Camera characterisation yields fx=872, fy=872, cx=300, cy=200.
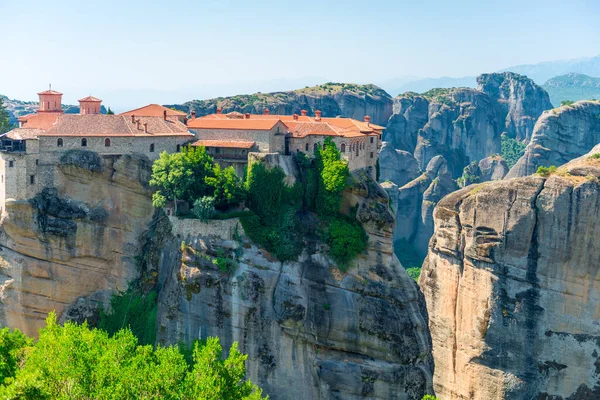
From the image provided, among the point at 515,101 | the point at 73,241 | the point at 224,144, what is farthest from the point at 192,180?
the point at 515,101

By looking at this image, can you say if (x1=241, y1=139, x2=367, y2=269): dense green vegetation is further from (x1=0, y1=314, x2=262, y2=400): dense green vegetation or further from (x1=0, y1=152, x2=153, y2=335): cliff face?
(x1=0, y1=314, x2=262, y2=400): dense green vegetation

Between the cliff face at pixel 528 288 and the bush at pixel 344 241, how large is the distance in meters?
8.50

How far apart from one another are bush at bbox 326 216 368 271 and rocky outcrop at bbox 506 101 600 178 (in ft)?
196

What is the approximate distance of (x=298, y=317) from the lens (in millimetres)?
47719

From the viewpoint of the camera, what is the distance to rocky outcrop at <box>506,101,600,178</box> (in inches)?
4171

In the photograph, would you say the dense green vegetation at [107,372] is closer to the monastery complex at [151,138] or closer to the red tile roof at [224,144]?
the monastery complex at [151,138]

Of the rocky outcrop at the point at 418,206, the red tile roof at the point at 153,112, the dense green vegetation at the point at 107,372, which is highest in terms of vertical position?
the red tile roof at the point at 153,112

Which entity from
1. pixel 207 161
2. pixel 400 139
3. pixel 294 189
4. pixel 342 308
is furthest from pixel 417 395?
pixel 400 139

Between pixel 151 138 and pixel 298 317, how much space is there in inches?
524

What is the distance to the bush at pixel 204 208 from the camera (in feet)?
156

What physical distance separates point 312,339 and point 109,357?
1738 centimetres

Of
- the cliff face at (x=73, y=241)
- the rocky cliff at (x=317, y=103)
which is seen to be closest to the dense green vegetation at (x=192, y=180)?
the cliff face at (x=73, y=241)

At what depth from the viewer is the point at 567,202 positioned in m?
50.9

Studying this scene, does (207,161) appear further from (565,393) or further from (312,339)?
(565,393)
